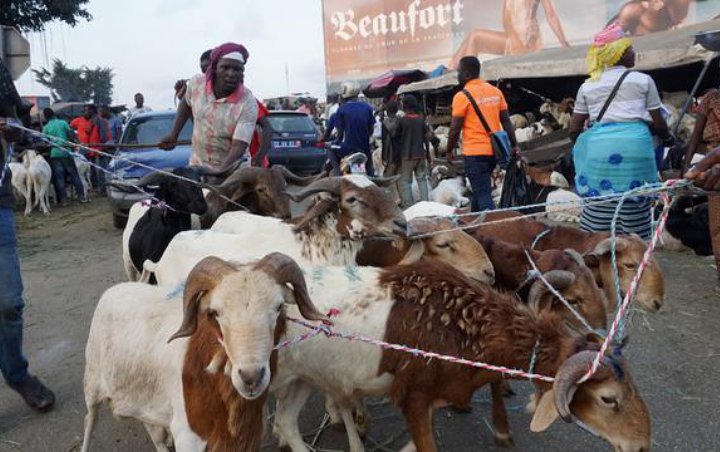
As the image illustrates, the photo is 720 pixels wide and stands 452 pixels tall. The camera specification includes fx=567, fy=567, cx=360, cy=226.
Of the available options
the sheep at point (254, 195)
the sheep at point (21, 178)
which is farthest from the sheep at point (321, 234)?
the sheep at point (21, 178)

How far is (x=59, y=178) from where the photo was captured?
14148 millimetres

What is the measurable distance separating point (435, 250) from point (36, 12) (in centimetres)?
1992

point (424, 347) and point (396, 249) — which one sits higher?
point (396, 249)

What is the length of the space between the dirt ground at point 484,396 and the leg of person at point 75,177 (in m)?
8.26

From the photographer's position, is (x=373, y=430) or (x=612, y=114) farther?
(x=612, y=114)

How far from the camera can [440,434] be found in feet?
11.3

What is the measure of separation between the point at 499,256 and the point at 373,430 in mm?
1443

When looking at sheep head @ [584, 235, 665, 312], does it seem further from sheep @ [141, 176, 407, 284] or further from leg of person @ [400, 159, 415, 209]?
leg of person @ [400, 159, 415, 209]

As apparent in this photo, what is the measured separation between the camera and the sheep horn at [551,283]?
320 centimetres

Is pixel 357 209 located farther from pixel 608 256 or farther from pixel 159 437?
pixel 159 437

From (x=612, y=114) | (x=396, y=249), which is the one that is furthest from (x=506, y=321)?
(x=612, y=114)

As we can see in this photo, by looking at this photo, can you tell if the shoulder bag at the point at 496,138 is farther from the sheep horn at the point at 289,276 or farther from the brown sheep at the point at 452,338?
the sheep horn at the point at 289,276

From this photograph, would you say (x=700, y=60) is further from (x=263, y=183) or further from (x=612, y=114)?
(x=263, y=183)

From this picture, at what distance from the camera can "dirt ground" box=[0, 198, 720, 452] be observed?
3.33m
